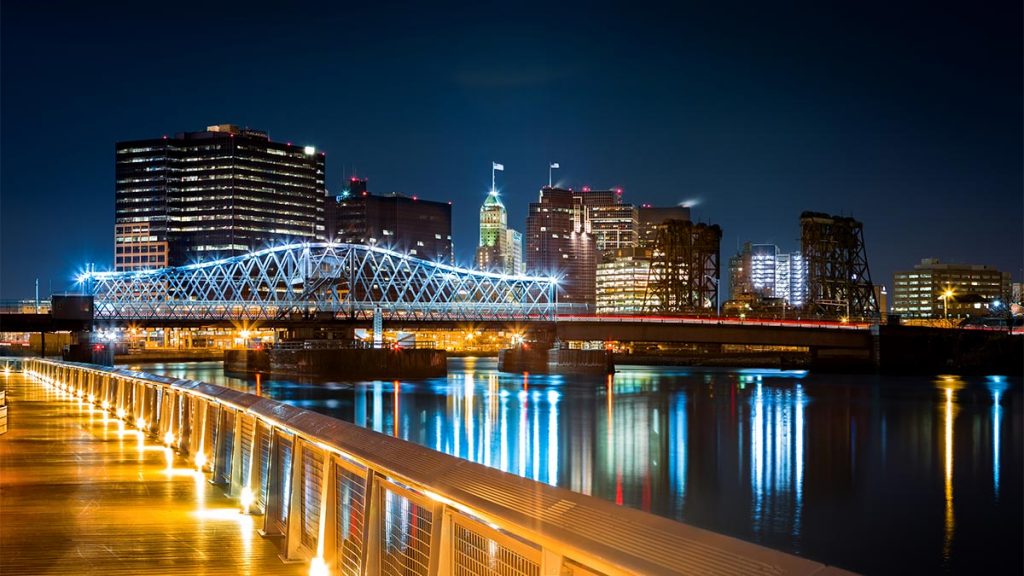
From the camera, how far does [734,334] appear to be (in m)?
106

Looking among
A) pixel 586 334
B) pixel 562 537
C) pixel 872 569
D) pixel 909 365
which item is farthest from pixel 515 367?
pixel 562 537

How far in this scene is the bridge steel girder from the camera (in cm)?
10544

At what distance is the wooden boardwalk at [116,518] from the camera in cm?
924

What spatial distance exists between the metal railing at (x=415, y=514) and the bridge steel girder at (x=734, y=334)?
93.6 m

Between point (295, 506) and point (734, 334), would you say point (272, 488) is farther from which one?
point (734, 334)

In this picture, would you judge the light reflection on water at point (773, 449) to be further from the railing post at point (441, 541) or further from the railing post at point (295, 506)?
the railing post at point (441, 541)

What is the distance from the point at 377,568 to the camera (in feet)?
25.1

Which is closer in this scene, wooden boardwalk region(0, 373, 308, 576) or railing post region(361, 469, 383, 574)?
railing post region(361, 469, 383, 574)

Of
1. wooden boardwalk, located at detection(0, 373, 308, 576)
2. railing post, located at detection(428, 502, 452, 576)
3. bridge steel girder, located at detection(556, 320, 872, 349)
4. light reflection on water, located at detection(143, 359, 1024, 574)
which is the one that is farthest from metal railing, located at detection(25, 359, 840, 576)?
bridge steel girder, located at detection(556, 320, 872, 349)

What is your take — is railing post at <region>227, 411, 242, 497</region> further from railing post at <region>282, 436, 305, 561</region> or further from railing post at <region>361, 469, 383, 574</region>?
railing post at <region>361, 469, 383, 574</region>

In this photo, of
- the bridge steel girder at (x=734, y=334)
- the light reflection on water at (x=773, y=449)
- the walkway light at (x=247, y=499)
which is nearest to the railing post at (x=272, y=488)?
the walkway light at (x=247, y=499)

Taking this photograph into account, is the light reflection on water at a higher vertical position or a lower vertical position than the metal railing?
lower

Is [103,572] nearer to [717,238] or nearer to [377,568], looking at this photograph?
[377,568]

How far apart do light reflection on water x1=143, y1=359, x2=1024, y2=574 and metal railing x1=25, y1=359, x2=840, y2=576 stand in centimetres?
1102
